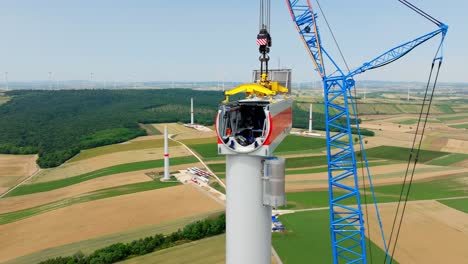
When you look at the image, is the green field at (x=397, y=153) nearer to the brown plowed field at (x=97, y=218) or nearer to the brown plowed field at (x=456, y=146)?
the brown plowed field at (x=456, y=146)

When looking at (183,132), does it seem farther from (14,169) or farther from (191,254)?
(191,254)

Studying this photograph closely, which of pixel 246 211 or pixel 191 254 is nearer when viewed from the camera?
pixel 246 211

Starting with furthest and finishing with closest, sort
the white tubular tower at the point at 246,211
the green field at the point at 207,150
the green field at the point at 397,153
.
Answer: the green field at the point at 207,150, the green field at the point at 397,153, the white tubular tower at the point at 246,211

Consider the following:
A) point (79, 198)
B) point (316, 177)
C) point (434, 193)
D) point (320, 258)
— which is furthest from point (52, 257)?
point (434, 193)

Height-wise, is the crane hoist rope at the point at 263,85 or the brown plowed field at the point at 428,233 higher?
the crane hoist rope at the point at 263,85

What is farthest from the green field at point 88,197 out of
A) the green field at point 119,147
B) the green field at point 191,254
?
the green field at point 119,147

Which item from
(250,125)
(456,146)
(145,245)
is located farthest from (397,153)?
(250,125)
